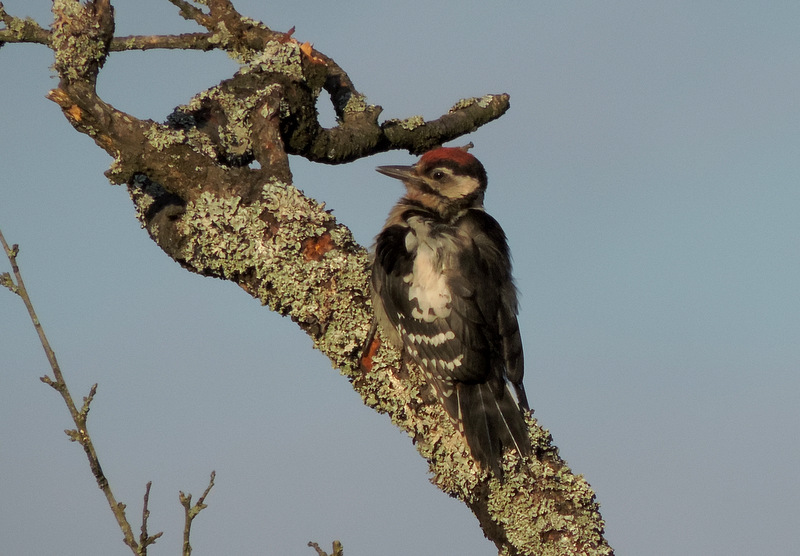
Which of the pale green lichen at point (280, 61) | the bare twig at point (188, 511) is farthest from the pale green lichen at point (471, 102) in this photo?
the bare twig at point (188, 511)

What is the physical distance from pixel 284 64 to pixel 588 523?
8.83ft

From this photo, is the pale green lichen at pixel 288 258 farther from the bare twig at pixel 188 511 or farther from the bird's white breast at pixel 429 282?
the bare twig at pixel 188 511

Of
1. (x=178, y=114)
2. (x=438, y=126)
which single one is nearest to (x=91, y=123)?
(x=178, y=114)

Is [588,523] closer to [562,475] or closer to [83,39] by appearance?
[562,475]

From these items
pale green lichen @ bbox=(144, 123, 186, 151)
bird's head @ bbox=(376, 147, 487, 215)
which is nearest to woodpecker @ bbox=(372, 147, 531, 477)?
bird's head @ bbox=(376, 147, 487, 215)

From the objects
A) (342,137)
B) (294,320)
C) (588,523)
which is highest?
(342,137)

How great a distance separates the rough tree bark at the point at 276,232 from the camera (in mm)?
3219

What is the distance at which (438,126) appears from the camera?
509 cm

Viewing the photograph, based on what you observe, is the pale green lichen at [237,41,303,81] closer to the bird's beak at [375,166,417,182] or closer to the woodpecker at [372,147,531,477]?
the bird's beak at [375,166,417,182]

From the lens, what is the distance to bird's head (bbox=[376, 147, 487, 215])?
4656 mm

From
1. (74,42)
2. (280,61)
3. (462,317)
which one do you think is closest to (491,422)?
(462,317)

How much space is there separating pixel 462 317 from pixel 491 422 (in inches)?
20.5

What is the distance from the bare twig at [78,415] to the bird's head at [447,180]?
7.92ft

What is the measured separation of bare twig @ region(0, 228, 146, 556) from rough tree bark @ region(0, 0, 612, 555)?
1.12 metres
